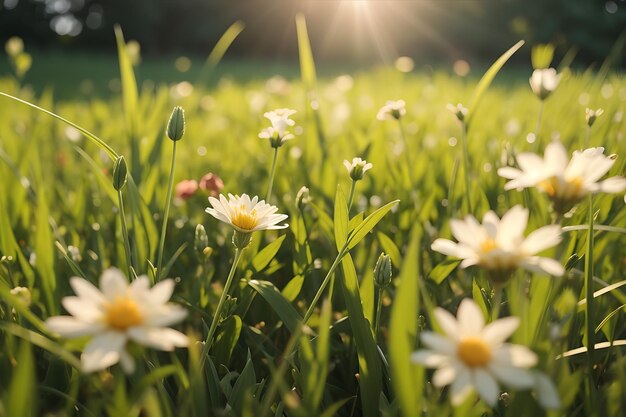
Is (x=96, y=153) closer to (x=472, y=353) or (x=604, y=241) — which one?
(x=604, y=241)

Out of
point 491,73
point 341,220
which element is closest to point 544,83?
point 491,73

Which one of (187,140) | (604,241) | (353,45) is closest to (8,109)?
(187,140)

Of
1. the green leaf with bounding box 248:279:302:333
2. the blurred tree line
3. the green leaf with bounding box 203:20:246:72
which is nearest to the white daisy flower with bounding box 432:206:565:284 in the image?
the green leaf with bounding box 248:279:302:333

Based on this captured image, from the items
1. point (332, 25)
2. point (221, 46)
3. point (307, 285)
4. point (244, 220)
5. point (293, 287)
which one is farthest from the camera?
point (332, 25)

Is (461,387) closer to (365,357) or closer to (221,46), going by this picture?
(365,357)

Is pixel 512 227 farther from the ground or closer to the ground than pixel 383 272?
farther from the ground

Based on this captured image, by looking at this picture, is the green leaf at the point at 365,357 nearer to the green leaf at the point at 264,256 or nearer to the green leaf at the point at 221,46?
the green leaf at the point at 264,256

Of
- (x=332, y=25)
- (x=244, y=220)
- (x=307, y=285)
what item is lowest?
(x=332, y=25)
